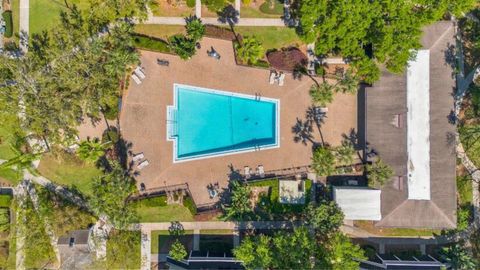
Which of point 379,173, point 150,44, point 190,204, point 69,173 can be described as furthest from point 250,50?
point 69,173

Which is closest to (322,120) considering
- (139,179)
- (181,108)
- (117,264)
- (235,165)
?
(235,165)

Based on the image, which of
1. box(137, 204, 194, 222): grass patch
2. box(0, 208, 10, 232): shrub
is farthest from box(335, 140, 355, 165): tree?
box(0, 208, 10, 232): shrub

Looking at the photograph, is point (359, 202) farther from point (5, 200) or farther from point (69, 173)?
point (5, 200)

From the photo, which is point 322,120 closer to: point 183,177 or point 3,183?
point 183,177

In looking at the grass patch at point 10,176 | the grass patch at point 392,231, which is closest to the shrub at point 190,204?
the grass patch at point 392,231

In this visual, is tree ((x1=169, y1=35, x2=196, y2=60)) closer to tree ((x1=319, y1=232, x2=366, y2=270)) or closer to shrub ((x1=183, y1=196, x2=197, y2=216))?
shrub ((x1=183, y1=196, x2=197, y2=216))
